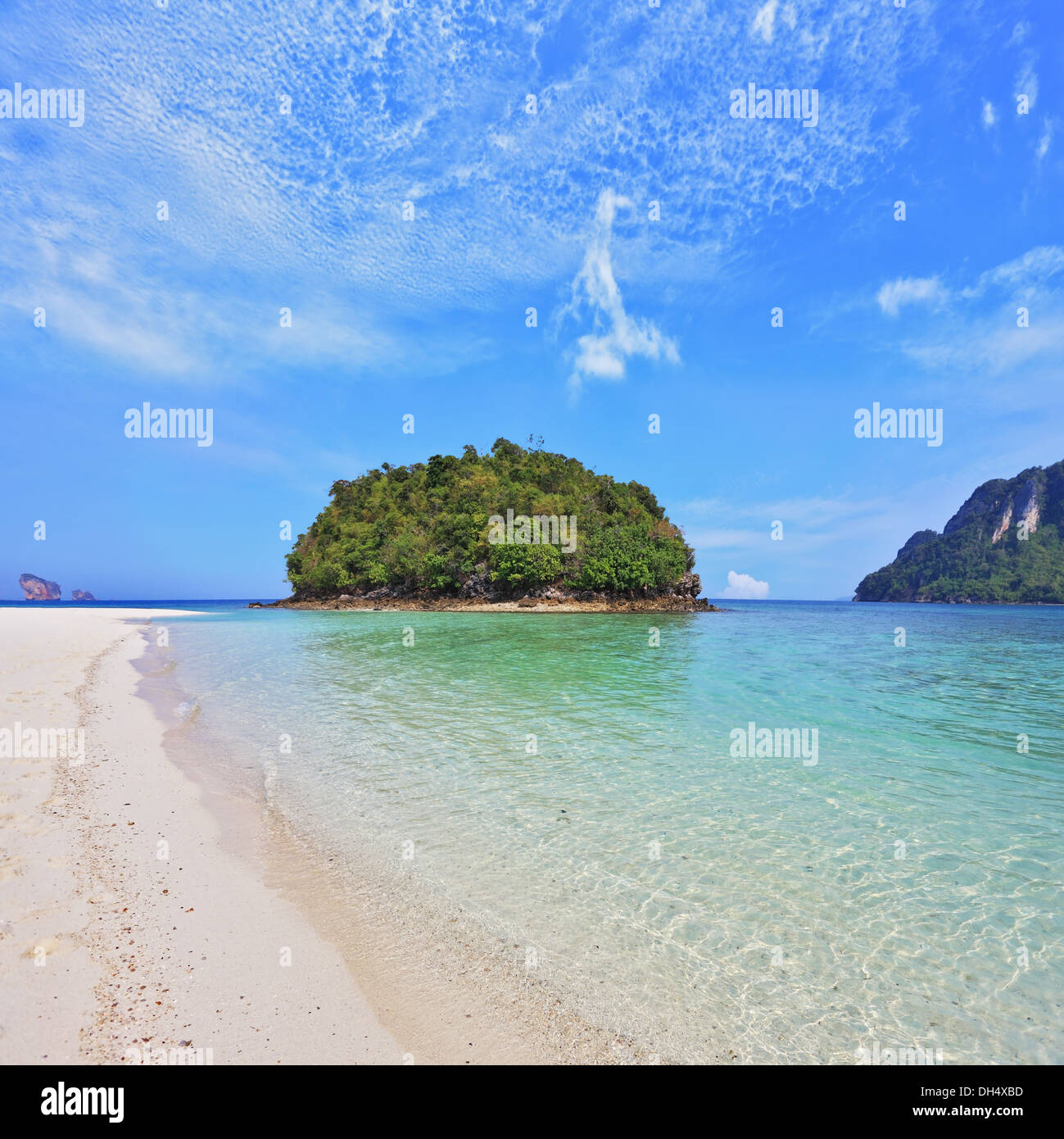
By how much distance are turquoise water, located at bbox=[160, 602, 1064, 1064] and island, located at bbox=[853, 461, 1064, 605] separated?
148353 millimetres

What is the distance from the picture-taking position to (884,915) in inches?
177

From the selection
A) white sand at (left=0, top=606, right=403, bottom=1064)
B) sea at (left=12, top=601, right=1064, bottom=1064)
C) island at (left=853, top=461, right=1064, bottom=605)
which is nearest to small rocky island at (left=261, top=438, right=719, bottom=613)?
sea at (left=12, top=601, right=1064, bottom=1064)

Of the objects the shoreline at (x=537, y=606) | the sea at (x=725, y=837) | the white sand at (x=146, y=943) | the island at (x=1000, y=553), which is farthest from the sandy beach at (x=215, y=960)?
the island at (x=1000, y=553)

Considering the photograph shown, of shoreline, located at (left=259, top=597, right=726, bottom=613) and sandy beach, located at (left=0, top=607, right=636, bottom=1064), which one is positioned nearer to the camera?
sandy beach, located at (left=0, top=607, right=636, bottom=1064)

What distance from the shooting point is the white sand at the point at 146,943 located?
2.97 metres

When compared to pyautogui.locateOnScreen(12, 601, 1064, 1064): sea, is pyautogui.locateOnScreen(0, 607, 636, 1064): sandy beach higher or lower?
higher

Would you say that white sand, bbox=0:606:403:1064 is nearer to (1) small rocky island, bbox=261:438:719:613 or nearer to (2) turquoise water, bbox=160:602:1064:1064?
(2) turquoise water, bbox=160:602:1064:1064

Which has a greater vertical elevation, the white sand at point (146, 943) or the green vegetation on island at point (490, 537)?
the green vegetation on island at point (490, 537)

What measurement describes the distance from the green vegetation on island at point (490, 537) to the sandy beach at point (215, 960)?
5565 cm

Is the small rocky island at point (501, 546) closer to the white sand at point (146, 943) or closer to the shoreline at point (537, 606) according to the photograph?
the shoreline at point (537, 606)

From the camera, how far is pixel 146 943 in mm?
3803

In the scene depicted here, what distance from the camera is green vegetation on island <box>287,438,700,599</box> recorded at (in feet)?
205

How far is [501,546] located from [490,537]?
262 cm

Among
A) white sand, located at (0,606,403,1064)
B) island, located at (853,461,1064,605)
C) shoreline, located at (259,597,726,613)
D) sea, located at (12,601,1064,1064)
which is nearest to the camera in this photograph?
white sand, located at (0,606,403,1064)
